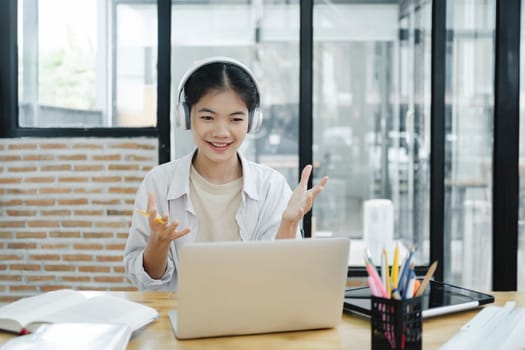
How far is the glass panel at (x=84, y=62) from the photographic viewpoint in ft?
12.5

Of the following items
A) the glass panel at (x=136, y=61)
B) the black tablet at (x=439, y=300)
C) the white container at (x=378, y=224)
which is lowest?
the white container at (x=378, y=224)

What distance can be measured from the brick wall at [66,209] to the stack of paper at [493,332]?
8.51ft

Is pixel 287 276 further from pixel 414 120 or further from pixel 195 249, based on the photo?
pixel 414 120

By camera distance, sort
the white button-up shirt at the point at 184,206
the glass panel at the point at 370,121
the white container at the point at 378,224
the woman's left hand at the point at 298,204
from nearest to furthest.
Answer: the woman's left hand at the point at 298,204 → the white button-up shirt at the point at 184,206 → the glass panel at the point at 370,121 → the white container at the point at 378,224

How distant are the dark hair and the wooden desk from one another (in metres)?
0.82

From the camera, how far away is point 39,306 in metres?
1.44

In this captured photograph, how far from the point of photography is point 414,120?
160 inches

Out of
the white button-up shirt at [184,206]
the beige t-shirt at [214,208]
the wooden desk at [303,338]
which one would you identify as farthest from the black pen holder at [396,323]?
the beige t-shirt at [214,208]

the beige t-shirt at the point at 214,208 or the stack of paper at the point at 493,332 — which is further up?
the beige t-shirt at the point at 214,208

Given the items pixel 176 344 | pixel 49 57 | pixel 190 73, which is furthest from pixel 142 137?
pixel 176 344

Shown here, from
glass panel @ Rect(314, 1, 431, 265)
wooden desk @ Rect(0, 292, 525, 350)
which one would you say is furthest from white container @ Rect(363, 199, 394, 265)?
wooden desk @ Rect(0, 292, 525, 350)

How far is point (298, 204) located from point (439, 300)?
0.47 meters

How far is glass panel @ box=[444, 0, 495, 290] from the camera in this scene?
3.85m

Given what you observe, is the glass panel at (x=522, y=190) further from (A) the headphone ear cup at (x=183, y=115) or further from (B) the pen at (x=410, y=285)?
(B) the pen at (x=410, y=285)
